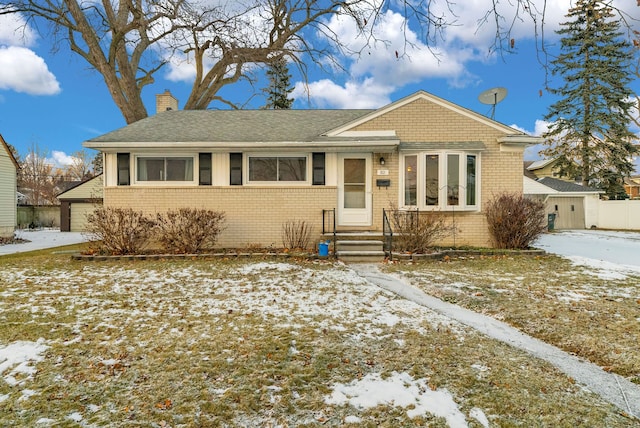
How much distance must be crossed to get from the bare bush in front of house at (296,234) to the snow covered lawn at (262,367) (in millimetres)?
4583

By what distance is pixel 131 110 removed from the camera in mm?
17047

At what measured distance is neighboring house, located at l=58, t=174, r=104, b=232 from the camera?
2033cm

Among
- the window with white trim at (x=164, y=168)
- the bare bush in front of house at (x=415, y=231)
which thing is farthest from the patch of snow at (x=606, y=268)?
the window with white trim at (x=164, y=168)

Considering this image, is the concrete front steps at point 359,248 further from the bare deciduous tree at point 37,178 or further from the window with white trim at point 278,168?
the bare deciduous tree at point 37,178

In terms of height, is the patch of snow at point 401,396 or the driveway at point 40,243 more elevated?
the driveway at point 40,243

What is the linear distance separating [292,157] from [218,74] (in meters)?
11.7

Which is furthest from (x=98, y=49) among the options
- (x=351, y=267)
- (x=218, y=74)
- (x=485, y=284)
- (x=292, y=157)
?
(x=485, y=284)

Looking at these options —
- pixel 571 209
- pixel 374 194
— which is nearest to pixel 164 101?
pixel 374 194

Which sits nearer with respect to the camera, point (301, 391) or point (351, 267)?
point (301, 391)

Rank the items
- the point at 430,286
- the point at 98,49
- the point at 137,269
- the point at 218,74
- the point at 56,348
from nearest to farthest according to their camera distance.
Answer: the point at 56,348, the point at 430,286, the point at 137,269, the point at 98,49, the point at 218,74

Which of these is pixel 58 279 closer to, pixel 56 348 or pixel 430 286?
pixel 56 348

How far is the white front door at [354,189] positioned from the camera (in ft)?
Answer: 34.0

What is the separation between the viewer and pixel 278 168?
10.4m

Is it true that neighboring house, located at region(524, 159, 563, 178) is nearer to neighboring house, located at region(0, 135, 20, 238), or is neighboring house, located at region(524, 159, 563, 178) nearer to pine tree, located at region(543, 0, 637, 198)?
pine tree, located at region(543, 0, 637, 198)
